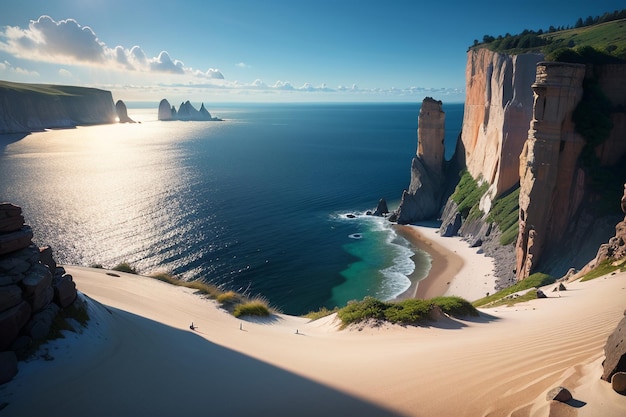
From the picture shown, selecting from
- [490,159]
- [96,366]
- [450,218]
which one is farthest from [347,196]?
[96,366]

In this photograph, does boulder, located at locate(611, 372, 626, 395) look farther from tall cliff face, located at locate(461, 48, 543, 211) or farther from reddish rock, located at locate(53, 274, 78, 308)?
tall cliff face, located at locate(461, 48, 543, 211)

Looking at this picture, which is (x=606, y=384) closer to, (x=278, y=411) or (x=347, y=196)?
(x=278, y=411)

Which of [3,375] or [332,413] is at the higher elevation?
[3,375]

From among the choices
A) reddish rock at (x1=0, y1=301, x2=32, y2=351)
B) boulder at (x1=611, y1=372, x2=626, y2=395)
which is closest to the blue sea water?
reddish rock at (x1=0, y1=301, x2=32, y2=351)

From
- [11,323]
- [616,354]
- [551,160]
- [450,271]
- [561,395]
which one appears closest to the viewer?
[561,395]

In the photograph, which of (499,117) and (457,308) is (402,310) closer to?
(457,308)

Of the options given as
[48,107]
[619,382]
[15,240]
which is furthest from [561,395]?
[48,107]
